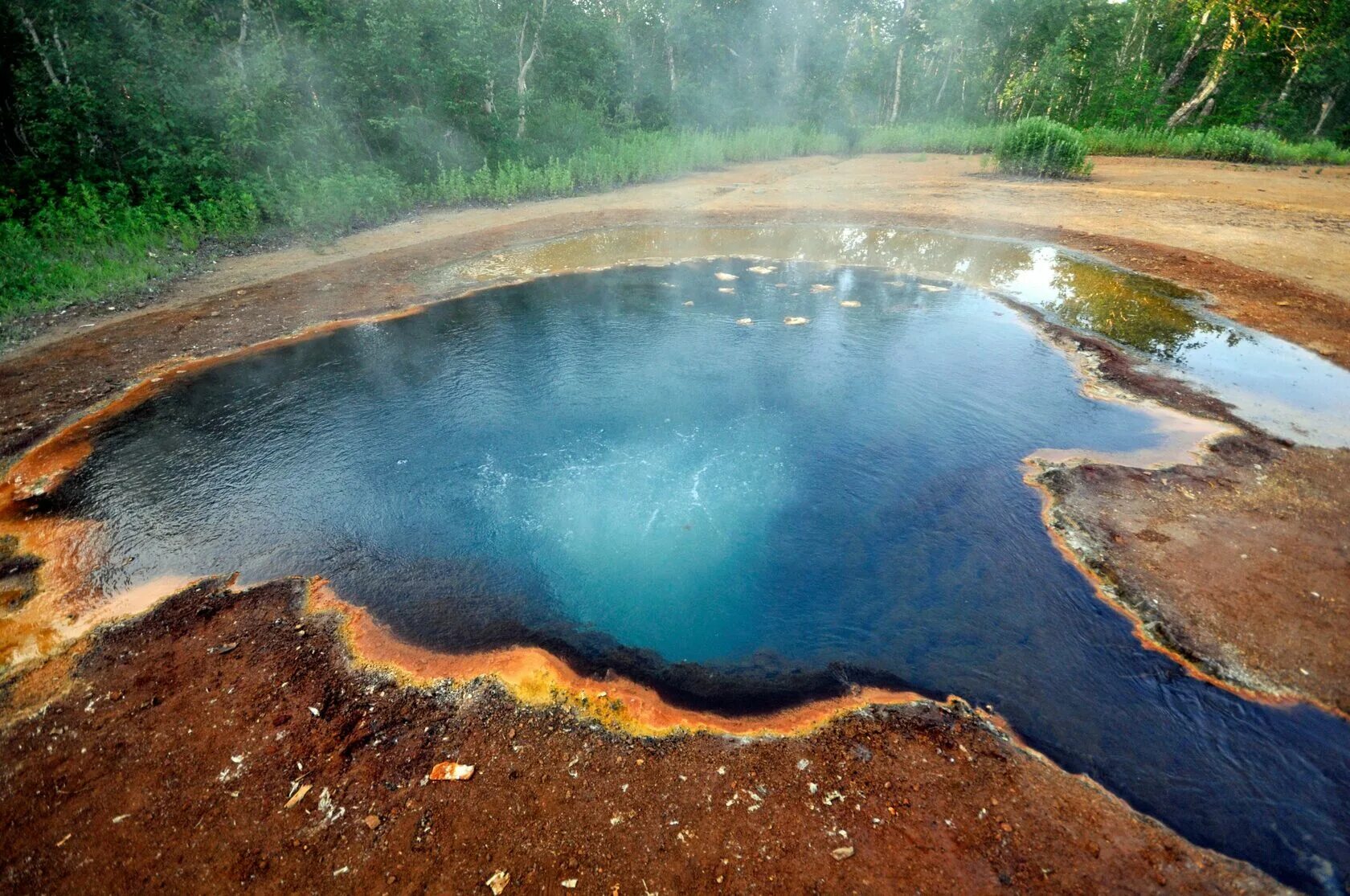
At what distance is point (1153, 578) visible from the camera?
152 inches

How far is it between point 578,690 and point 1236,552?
14.1 feet

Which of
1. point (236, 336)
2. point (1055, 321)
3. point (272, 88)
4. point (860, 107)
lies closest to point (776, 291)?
point (1055, 321)

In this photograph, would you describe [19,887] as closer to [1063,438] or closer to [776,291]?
[1063,438]

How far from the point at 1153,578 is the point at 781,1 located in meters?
29.2

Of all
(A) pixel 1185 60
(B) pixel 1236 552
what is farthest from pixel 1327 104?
(B) pixel 1236 552

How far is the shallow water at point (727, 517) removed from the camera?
310 centimetres

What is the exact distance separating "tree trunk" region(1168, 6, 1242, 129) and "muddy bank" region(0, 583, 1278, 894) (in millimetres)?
24961

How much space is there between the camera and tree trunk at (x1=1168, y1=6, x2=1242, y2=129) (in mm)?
18016

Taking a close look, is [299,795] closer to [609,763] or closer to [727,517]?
[609,763]

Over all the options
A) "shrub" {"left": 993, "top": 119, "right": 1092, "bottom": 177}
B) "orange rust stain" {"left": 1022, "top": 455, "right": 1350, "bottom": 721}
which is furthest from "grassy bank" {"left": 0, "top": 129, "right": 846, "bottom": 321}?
"orange rust stain" {"left": 1022, "top": 455, "right": 1350, "bottom": 721}

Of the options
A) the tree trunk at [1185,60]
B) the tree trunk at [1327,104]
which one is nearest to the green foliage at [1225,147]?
the tree trunk at [1327,104]

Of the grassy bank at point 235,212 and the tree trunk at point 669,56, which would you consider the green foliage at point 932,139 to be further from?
the grassy bank at point 235,212

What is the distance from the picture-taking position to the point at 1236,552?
3975 mm

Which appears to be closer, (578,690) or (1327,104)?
(578,690)
